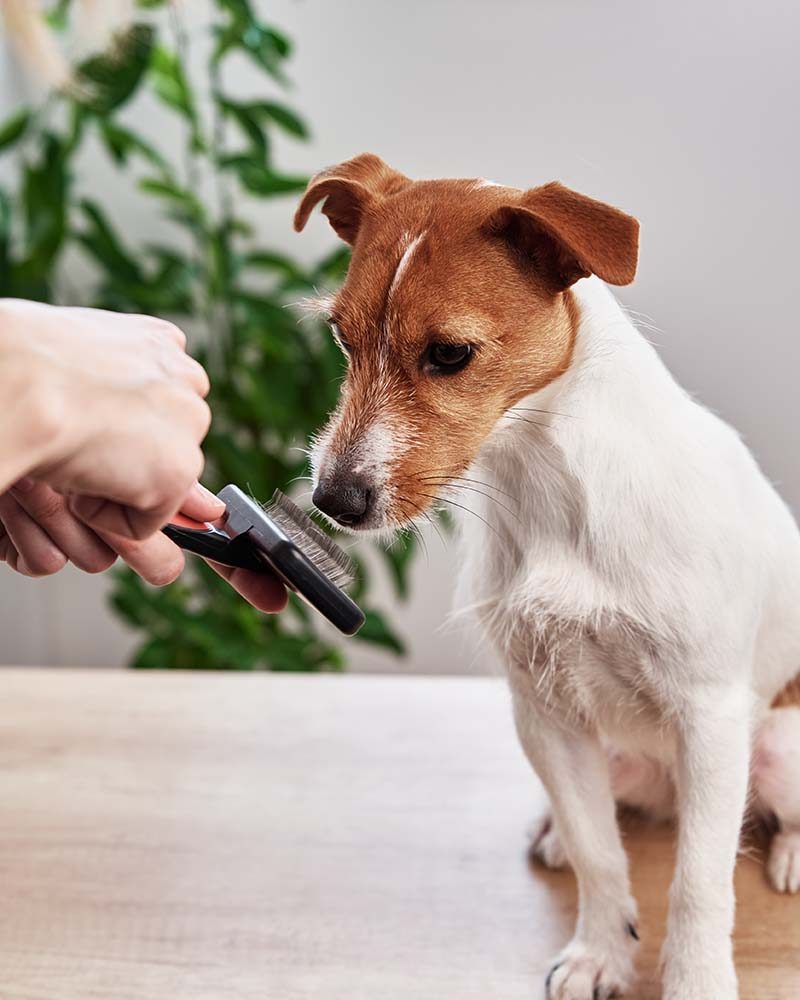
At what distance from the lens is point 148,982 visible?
865 mm

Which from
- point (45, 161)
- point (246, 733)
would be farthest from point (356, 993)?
point (45, 161)

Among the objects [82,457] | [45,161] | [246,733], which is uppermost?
[82,457]

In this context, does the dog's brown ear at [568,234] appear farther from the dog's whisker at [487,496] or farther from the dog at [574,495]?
the dog's whisker at [487,496]

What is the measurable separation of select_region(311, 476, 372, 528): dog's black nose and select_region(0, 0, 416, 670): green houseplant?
0.91 metres

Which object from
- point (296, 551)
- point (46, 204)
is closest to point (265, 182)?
point (46, 204)

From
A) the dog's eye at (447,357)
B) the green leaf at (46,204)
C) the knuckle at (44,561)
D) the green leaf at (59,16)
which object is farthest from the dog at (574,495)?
the green leaf at (59,16)

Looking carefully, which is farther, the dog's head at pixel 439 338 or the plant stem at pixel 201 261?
the plant stem at pixel 201 261

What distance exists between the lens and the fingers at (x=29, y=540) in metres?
0.79

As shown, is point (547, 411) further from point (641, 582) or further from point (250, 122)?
point (250, 122)

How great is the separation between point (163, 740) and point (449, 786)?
1.11 ft

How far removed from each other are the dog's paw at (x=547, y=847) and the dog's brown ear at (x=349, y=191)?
561 mm

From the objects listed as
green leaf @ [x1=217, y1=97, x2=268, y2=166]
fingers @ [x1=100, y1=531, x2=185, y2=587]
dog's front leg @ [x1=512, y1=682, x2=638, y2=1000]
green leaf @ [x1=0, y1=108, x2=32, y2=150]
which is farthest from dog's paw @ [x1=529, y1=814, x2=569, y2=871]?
green leaf @ [x1=0, y1=108, x2=32, y2=150]

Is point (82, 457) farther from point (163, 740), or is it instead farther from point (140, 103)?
point (140, 103)

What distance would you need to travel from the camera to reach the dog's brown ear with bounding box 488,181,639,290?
2.26 ft
